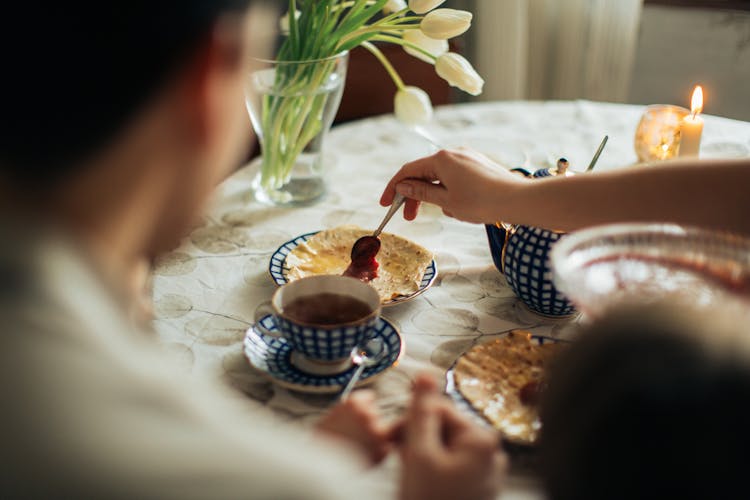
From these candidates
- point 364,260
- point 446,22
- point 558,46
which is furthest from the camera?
point 558,46

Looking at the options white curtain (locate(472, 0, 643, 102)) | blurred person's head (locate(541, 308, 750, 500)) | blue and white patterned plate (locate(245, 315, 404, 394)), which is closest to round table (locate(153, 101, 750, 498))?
blue and white patterned plate (locate(245, 315, 404, 394))

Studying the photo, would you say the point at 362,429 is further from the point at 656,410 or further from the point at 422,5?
the point at 422,5

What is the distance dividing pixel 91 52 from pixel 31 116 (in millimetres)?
51

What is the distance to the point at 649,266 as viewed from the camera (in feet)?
2.40

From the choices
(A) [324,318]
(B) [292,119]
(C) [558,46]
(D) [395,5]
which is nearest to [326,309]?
(A) [324,318]

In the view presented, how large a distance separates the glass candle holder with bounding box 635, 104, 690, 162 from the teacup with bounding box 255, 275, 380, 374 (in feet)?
2.50

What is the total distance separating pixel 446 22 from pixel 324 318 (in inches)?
22.8

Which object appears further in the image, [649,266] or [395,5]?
[395,5]

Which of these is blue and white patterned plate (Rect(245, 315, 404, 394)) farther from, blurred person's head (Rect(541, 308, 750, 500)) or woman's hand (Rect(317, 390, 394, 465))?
blurred person's head (Rect(541, 308, 750, 500))

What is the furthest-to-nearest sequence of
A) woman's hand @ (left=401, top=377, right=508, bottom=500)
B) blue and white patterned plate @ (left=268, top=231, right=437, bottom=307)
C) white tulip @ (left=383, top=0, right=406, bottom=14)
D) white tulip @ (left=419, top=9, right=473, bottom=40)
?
white tulip @ (left=383, top=0, right=406, bottom=14), white tulip @ (left=419, top=9, right=473, bottom=40), blue and white patterned plate @ (left=268, top=231, right=437, bottom=307), woman's hand @ (left=401, top=377, right=508, bottom=500)

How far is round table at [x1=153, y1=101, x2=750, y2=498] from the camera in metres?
0.90

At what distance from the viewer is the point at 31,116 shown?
0.45m

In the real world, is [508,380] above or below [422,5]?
below

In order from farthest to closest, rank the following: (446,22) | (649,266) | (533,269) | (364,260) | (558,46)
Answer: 1. (558,46)
2. (446,22)
3. (364,260)
4. (533,269)
5. (649,266)
